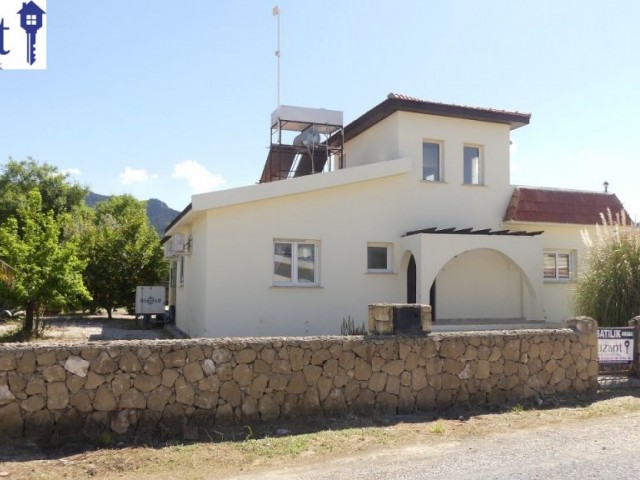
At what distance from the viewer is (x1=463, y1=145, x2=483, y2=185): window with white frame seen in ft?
52.8

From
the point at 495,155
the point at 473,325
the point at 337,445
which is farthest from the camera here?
the point at 495,155

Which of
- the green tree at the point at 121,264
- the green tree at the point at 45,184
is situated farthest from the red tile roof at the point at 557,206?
the green tree at the point at 45,184

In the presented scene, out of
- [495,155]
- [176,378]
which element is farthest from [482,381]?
[495,155]

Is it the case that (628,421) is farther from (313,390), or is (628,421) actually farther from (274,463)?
(274,463)

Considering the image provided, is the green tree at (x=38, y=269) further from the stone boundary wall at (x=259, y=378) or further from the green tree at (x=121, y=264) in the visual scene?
the stone boundary wall at (x=259, y=378)

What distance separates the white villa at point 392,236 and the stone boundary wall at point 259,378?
16.1 feet

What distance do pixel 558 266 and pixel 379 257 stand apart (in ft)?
18.4

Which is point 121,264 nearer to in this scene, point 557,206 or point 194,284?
point 194,284

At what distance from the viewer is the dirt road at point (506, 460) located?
5.55 metres

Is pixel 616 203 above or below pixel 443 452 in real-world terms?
above

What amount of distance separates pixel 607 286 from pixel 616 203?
6.83m

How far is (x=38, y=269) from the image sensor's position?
47.2ft

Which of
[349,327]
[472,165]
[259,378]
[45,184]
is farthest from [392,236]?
[45,184]

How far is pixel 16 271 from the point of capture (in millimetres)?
14125
